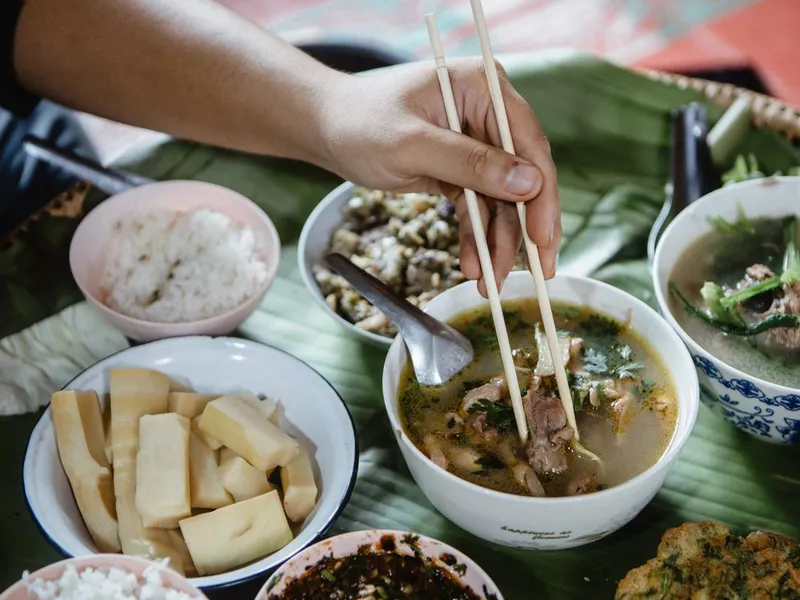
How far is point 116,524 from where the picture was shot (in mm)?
1517

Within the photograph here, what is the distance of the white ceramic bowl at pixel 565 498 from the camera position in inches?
54.6

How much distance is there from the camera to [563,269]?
2.22 metres

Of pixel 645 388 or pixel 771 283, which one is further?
pixel 771 283

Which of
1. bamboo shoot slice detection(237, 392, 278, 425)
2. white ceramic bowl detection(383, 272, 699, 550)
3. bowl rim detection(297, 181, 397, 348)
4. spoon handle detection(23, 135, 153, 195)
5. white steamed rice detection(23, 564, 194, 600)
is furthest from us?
spoon handle detection(23, 135, 153, 195)

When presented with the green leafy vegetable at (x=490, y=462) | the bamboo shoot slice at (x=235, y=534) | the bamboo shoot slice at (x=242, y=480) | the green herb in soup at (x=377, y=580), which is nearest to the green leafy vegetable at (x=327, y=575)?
the green herb in soup at (x=377, y=580)

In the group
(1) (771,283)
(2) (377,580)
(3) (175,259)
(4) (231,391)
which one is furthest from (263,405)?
(1) (771,283)

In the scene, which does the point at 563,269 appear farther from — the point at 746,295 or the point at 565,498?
the point at 565,498

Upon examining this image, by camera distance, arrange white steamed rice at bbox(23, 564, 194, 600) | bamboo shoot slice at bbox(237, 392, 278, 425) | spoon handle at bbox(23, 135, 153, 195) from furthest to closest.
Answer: spoon handle at bbox(23, 135, 153, 195), bamboo shoot slice at bbox(237, 392, 278, 425), white steamed rice at bbox(23, 564, 194, 600)

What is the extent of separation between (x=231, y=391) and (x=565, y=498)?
77 cm

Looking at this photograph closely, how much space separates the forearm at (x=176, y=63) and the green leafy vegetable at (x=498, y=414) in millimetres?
790

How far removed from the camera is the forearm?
206 cm

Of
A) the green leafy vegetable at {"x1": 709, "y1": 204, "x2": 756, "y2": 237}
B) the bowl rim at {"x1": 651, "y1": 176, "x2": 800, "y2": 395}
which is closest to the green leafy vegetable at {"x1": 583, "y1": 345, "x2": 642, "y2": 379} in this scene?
the bowl rim at {"x1": 651, "y1": 176, "x2": 800, "y2": 395}

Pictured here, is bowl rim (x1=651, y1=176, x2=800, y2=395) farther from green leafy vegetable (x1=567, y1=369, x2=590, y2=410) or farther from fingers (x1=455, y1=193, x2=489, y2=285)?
fingers (x1=455, y1=193, x2=489, y2=285)

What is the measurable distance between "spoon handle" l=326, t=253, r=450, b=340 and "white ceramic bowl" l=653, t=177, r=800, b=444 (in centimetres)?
51
